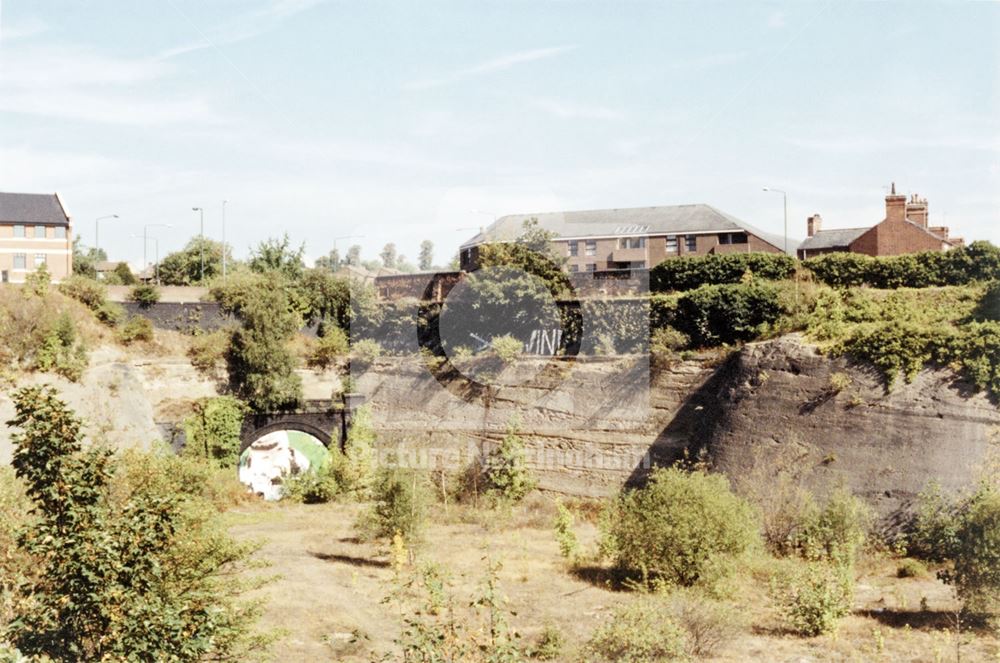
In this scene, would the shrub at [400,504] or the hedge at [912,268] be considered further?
the hedge at [912,268]

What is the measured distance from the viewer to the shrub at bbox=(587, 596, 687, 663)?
13.7 meters

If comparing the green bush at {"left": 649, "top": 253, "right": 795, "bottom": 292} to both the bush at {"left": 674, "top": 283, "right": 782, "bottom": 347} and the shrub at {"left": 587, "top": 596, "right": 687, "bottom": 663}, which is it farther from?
the shrub at {"left": 587, "top": 596, "right": 687, "bottom": 663}

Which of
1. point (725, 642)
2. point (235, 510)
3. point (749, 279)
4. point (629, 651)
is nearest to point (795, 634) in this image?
point (725, 642)

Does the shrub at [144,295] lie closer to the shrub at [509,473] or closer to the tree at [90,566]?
the shrub at [509,473]

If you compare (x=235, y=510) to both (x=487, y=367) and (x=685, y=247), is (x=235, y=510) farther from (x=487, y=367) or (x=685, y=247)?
(x=685, y=247)

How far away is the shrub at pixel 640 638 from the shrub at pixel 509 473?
1412cm

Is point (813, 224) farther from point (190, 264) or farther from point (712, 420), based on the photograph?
point (190, 264)

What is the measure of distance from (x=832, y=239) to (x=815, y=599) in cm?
3175

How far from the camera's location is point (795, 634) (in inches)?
637

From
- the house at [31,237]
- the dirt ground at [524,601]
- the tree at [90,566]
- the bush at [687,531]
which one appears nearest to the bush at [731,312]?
the dirt ground at [524,601]

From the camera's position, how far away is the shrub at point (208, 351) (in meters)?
35.9

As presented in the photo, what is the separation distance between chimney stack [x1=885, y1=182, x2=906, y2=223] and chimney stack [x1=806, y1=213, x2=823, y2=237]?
8225 millimetres

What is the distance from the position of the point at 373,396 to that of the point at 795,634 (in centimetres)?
2177

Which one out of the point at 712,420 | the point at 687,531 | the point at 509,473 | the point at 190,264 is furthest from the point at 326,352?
the point at 190,264
